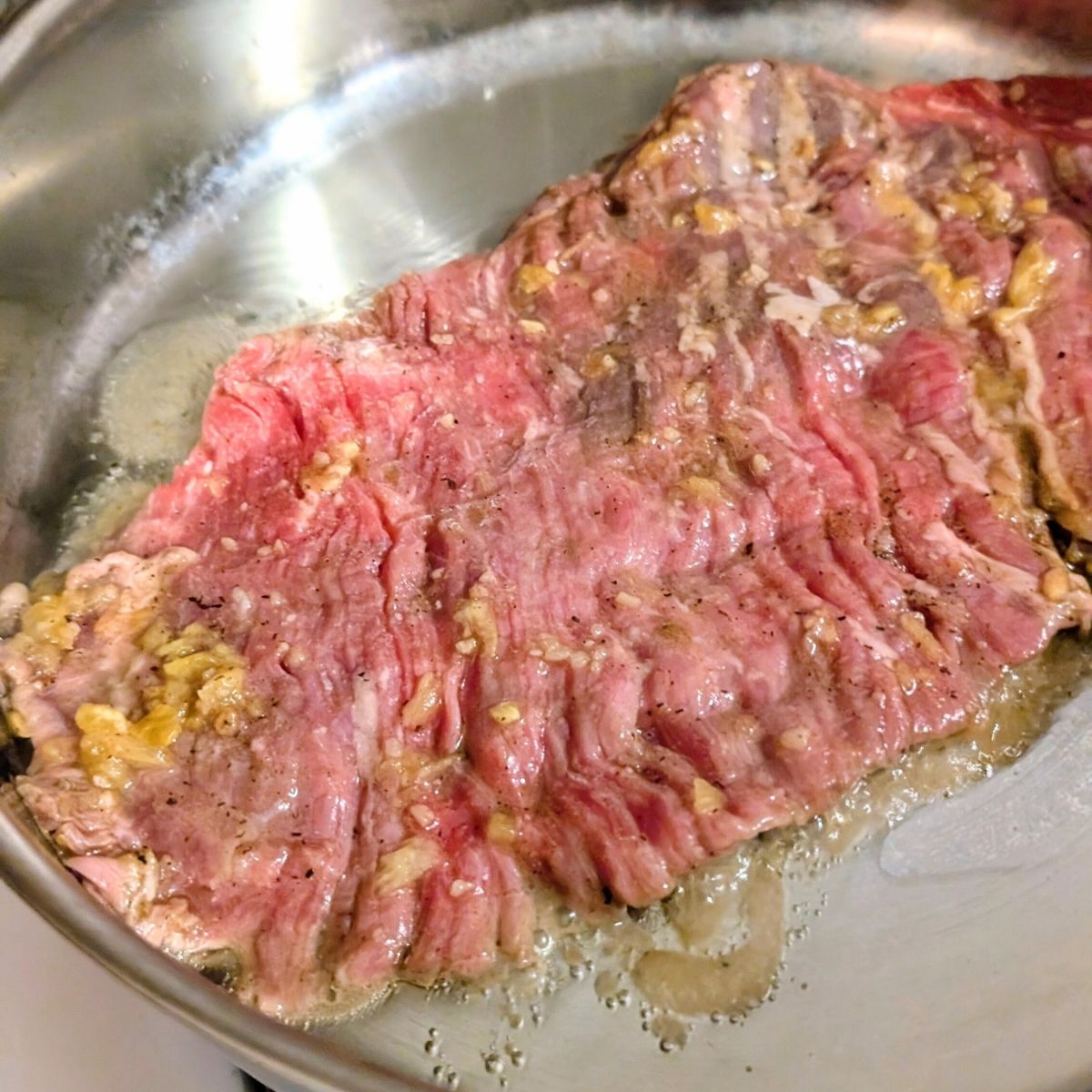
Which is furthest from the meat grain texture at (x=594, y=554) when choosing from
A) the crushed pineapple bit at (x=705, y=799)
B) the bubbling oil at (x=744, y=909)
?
the bubbling oil at (x=744, y=909)

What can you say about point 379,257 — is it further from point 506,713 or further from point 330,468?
point 506,713

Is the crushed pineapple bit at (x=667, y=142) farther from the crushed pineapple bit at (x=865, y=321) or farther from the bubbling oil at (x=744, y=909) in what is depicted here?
the bubbling oil at (x=744, y=909)

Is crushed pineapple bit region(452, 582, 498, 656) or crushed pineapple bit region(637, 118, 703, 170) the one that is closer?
crushed pineapple bit region(452, 582, 498, 656)

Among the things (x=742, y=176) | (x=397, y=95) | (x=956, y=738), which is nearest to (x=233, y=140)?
(x=397, y=95)

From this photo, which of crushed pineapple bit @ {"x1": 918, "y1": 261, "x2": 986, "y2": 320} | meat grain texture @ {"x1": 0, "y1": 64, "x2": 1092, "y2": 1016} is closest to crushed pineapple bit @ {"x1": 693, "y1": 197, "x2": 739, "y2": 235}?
meat grain texture @ {"x1": 0, "y1": 64, "x2": 1092, "y2": 1016}

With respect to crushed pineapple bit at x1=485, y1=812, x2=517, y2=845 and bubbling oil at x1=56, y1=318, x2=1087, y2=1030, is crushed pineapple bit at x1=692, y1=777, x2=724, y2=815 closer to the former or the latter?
bubbling oil at x1=56, y1=318, x2=1087, y2=1030

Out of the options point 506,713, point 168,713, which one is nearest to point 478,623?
point 506,713

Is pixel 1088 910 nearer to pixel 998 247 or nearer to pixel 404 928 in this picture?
pixel 404 928
